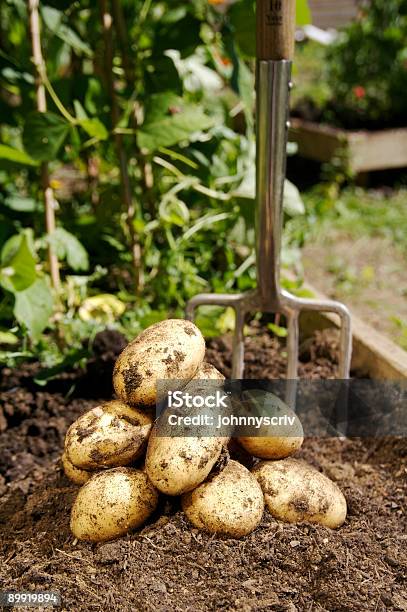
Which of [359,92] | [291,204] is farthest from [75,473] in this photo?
[359,92]

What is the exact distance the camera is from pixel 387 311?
2.86 meters

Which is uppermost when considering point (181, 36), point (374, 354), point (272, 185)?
point (181, 36)

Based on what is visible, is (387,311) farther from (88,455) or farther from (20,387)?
(88,455)

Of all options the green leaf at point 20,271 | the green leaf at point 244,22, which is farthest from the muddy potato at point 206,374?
the green leaf at point 244,22

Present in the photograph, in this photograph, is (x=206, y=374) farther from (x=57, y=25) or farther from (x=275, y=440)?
(x=57, y=25)

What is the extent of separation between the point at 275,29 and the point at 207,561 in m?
1.10


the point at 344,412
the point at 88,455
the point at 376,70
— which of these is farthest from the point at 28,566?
the point at 376,70

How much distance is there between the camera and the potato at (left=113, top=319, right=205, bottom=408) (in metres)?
1.35

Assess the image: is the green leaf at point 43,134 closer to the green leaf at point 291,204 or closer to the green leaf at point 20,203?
the green leaf at point 20,203

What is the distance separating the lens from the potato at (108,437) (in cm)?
136

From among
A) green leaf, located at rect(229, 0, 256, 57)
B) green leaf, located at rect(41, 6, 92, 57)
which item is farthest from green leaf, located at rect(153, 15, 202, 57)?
green leaf, located at rect(41, 6, 92, 57)

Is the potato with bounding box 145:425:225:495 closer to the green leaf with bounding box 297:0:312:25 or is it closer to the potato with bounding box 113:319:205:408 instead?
the potato with bounding box 113:319:205:408

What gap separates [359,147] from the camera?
408 centimetres

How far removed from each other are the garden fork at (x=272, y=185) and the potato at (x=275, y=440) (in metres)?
0.37
